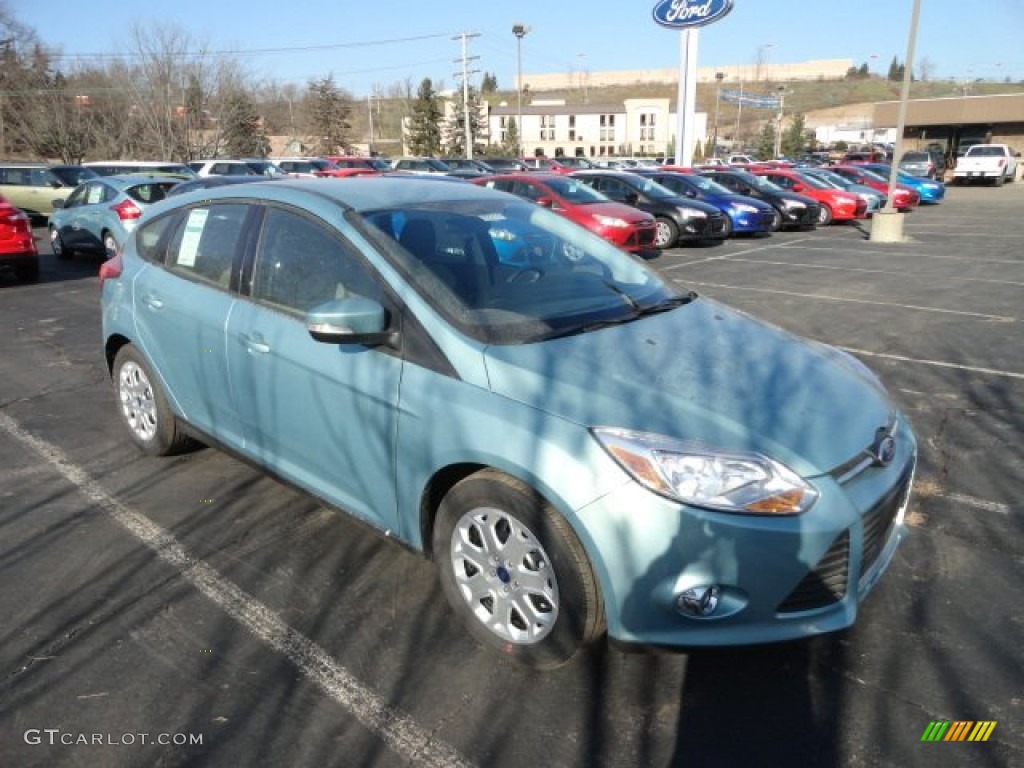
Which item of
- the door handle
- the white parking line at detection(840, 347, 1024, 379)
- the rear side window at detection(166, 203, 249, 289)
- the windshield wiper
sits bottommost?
the white parking line at detection(840, 347, 1024, 379)

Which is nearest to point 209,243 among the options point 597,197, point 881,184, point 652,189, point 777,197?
point 597,197

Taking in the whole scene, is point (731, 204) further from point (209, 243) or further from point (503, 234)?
point (209, 243)

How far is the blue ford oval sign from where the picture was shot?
88.8 ft

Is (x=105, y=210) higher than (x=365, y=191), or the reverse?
(x=365, y=191)

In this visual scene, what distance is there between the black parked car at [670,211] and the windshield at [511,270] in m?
11.6

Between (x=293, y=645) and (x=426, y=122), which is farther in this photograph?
(x=426, y=122)

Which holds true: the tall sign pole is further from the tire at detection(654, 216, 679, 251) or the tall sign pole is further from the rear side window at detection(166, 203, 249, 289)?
the rear side window at detection(166, 203, 249, 289)

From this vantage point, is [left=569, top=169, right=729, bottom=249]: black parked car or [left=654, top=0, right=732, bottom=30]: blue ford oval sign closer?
[left=569, top=169, right=729, bottom=249]: black parked car

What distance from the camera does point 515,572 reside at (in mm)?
2650

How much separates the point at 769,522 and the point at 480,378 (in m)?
1.06

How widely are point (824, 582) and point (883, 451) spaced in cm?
57

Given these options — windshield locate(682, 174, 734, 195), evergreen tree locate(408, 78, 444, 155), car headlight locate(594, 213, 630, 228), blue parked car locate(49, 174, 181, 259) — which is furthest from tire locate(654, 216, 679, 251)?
evergreen tree locate(408, 78, 444, 155)

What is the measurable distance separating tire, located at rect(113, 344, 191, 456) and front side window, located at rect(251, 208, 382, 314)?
1.25 metres

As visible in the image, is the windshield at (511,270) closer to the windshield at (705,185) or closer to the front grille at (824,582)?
the front grille at (824,582)
